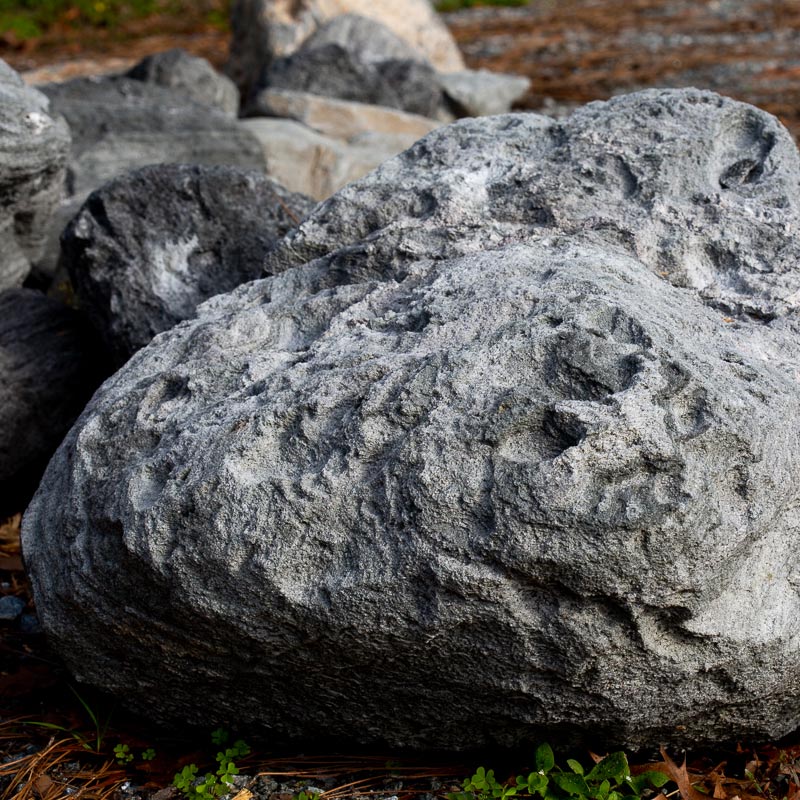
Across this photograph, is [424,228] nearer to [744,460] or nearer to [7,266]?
[744,460]

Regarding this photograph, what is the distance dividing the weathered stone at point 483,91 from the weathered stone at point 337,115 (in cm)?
143

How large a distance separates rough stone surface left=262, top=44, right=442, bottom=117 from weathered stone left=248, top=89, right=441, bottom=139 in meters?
0.68

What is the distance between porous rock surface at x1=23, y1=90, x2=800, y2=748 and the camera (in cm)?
185

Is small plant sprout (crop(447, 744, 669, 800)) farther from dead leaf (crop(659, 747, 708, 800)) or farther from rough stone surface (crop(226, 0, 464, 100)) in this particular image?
rough stone surface (crop(226, 0, 464, 100))

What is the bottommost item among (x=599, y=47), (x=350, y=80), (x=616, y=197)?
(x=350, y=80)

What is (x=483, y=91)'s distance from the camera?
8898mm

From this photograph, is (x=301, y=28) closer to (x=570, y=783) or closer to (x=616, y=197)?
(x=616, y=197)

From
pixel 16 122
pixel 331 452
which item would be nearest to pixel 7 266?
pixel 16 122

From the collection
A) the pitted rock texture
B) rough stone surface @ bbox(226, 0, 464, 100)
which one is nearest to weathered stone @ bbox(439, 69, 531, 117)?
rough stone surface @ bbox(226, 0, 464, 100)

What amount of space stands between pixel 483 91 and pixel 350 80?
4.17 ft

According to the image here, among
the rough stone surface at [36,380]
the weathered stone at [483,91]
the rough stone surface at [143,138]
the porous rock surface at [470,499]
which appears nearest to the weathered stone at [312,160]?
the rough stone surface at [143,138]

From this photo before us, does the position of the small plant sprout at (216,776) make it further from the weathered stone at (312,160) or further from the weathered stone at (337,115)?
the weathered stone at (337,115)

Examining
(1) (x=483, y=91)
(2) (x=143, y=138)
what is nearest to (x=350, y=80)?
(1) (x=483, y=91)

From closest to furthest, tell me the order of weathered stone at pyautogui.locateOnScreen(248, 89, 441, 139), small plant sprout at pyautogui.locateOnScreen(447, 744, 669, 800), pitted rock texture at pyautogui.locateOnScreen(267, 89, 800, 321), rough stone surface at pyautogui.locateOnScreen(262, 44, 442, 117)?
small plant sprout at pyautogui.locateOnScreen(447, 744, 669, 800) < pitted rock texture at pyautogui.locateOnScreen(267, 89, 800, 321) < weathered stone at pyautogui.locateOnScreen(248, 89, 441, 139) < rough stone surface at pyautogui.locateOnScreen(262, 44, 442, 117)
